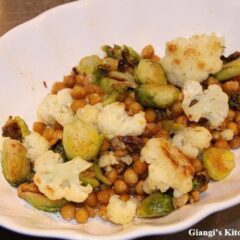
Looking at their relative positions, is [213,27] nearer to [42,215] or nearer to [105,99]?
[105,99]

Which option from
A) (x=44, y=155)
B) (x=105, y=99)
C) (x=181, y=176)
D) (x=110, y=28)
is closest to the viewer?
(x=181, y=176)

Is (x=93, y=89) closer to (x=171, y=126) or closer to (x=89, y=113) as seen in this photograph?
(x=89, y=113)

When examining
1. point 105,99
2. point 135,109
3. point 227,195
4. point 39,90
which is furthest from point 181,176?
point 39,90

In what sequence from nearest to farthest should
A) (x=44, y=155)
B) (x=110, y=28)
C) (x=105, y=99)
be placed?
(x=44, y=155) < (x=105, y=99) < (x=110, y=28)

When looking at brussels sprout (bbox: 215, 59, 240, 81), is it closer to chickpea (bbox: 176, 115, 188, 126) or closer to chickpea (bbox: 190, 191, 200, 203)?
chickpea (bbox: 176, 115, 188, 126)

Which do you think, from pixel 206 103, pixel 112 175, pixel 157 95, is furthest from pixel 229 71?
pixel 112 175

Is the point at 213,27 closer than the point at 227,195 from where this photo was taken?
No

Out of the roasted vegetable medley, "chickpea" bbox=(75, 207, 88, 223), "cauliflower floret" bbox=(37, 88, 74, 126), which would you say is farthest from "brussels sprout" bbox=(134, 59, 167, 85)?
"chickpea" bbox=(75, 207, 88, 223)
